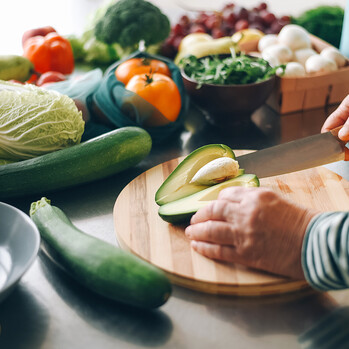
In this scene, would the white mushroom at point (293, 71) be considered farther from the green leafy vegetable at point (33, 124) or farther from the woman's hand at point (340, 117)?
the green leafy vegetable at point (33, 124)

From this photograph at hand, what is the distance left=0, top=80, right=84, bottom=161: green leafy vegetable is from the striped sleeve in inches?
27.4

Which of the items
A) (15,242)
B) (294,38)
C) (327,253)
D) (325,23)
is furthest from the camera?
(325,23)

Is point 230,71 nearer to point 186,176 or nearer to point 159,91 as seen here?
point 159,91

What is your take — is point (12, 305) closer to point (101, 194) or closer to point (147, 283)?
point (147, 283)

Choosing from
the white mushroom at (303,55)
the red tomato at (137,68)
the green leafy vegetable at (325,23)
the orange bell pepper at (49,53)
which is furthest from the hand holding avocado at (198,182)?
the green leafy vegetable at (325,23)

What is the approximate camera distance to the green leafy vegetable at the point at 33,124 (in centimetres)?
117

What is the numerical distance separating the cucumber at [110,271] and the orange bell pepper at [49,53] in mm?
1149

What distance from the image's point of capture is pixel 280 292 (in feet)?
2.72

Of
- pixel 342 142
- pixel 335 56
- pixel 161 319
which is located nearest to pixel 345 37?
pixel 335 56

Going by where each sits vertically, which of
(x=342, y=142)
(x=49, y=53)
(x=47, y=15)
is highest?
(x=342, y=142)

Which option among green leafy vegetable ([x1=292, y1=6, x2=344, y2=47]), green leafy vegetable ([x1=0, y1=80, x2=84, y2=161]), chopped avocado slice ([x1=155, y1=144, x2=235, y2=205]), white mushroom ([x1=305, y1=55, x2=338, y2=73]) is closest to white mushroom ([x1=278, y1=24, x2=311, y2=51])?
white mushroom ([x1=305, y1=55, x2=338, y2=73])

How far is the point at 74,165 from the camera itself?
1.14 metres

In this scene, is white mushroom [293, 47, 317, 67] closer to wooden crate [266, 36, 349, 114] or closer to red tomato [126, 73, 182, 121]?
wooden crate [266, 36, 349, 114]

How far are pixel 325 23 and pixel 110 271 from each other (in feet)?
5.87
